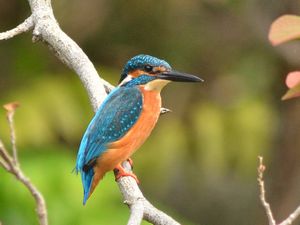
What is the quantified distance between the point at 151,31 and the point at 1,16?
1136mm

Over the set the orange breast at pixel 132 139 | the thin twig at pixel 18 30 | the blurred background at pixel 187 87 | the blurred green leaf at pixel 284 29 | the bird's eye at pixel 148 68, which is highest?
the blurred green leaf at pixel 284 29

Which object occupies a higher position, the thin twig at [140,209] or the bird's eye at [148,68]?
the bird's eye at [148,68]

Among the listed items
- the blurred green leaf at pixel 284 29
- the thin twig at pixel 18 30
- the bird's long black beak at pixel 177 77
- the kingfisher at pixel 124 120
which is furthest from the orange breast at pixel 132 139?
the blurred green leaf at pixel 284 29

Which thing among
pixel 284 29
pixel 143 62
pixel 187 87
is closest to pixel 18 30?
pixel 143 62

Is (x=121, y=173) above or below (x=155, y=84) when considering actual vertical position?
below

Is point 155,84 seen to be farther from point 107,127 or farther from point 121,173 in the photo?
point 121,173

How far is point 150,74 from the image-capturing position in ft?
11.3

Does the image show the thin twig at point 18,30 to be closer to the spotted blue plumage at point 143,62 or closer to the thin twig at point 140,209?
the spotted blue plumage at point 143,62

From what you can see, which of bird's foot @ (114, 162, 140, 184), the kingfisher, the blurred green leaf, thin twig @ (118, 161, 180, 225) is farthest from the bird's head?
the blurred green leaf

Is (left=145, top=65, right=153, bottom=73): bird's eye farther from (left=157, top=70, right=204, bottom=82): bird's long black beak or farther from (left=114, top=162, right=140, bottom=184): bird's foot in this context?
(left=114, top=162, right=140, bottom=184): bird's foot

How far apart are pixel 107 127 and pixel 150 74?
28cm

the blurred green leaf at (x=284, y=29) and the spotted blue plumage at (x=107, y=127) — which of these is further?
the spotted blue plumage at (x=107, y=127)

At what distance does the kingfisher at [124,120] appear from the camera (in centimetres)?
335

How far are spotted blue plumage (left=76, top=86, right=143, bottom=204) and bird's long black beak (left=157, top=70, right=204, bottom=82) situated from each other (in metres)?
0.15
